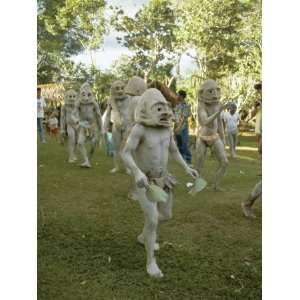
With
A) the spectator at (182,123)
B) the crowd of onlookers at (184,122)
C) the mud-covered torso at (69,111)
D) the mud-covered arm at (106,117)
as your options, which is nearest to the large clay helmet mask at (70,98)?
the mud-covered torso at (69,111)

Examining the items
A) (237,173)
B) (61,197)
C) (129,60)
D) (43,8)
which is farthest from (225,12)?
(61,197)

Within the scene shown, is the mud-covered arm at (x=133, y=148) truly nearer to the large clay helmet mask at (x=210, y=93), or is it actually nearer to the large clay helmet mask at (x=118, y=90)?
the large clay helmet mask at (x=210, y=93)

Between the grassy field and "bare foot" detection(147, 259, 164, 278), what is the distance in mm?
64

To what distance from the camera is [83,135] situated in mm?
8039

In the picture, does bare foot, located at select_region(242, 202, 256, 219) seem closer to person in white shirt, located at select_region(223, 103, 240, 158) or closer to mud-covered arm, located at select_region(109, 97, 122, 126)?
mud-covered arm, located at select_region(109, 97, 122, 126)

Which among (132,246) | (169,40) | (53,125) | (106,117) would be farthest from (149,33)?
(132,246)

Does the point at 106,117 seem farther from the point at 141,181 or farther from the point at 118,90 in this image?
the point at 141,181

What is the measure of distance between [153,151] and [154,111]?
1.07 feet

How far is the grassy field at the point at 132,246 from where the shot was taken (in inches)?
127

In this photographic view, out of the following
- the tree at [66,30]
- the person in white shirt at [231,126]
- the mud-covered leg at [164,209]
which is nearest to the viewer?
the mud-covered leg at [164,209]

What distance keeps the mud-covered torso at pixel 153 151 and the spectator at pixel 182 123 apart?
180 inches

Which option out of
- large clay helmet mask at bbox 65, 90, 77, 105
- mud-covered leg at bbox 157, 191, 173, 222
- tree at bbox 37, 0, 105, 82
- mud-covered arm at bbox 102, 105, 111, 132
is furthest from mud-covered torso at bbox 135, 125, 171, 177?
tree at bbox 37, 0, 105, 82

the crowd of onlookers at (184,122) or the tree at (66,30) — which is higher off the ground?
the tree at (66,30)

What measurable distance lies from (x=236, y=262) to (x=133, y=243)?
100cm
